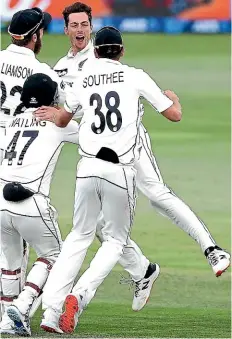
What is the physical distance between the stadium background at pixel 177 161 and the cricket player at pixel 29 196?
321 millimetres

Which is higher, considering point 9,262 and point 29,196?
point 29,196

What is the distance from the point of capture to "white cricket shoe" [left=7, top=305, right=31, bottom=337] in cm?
759

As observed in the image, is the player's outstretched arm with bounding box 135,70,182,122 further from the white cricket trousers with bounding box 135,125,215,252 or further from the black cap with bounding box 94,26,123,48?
the white cricket trousers with bounding box 135,125,215,252

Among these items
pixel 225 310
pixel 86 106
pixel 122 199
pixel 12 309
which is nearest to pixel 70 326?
pixel 12 309

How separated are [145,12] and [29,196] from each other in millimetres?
18465

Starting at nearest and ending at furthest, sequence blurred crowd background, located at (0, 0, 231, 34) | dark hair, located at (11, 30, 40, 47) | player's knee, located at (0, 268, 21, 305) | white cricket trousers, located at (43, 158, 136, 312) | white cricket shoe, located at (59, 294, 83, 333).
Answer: white cricket shoe, located at (59, 294, 83, 333), white cricket trousers, located at (43, 158, 136, 312), player's knee, located at (0, 268, 21, 305), dark hair, located at (11, 30, 40, 47), blurred crowd background, located at (0, 0, 231, 34)

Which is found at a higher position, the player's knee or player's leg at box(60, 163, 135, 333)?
player's leg at box(60, 163, 135, 333)

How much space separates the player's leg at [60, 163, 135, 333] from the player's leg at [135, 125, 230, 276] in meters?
0.85

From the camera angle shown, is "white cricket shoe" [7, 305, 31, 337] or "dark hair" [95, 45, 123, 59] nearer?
"white cricket shoe" [7, 305, 31, 337]

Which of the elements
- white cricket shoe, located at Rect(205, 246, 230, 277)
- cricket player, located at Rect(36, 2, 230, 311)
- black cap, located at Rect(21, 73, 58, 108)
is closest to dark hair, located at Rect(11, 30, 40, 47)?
cricket player, located at Rect(36, 2, 230, 311)

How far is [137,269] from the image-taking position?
28.7 feet

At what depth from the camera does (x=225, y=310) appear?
30.2 ft

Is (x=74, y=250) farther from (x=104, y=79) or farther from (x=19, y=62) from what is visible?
(x=19, y=62)

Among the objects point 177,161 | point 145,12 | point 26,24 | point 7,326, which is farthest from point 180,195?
point 145,12
